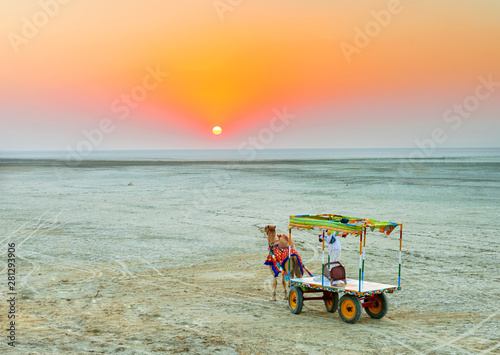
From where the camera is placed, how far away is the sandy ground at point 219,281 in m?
10.4

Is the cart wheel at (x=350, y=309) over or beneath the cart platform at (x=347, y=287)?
beneath

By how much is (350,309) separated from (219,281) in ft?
15.7

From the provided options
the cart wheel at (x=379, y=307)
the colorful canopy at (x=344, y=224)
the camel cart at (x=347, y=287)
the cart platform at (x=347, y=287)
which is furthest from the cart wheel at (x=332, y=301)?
the colorful canopy at (x=344, y=224)

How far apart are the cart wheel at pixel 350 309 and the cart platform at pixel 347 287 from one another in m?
0.18

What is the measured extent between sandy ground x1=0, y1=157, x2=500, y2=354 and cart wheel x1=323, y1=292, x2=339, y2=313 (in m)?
0.17

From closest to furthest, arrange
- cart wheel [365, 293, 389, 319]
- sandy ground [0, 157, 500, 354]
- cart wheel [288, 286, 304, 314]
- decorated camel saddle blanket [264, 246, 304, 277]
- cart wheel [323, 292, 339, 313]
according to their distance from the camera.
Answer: sandy ground [0, 157, 500, 354]
cart wheel [365, 293, 389, 319]
cart wheel [288, 286, 304, 314]
cart wheel [323, 292, 339, 313]
decorated camel saddle blanket [264, 246, 304, 277]

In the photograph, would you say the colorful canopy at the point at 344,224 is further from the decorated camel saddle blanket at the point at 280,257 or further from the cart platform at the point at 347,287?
the cart platform at the point at 347,287

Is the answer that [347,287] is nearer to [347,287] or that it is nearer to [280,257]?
[347,287]

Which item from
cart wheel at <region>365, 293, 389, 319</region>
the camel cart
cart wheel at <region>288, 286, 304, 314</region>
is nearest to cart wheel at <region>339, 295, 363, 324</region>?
the camel cart

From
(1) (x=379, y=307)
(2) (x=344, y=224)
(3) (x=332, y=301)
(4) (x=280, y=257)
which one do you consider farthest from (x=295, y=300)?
(2) (x=344, y=224)

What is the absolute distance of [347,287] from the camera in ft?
38.3

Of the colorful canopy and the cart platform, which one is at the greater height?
the colorful canopy

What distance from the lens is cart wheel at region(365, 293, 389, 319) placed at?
462 inches

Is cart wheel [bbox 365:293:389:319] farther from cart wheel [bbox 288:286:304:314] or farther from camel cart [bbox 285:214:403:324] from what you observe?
cart wheel [bbox 288:286:304:314]
